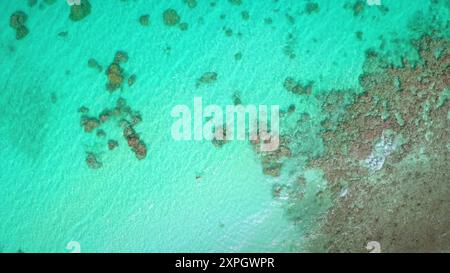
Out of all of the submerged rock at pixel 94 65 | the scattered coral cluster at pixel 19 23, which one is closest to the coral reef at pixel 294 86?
the submerged rock at pixel 94 65

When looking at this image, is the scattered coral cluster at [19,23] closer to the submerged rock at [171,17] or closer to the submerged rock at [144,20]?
the submerged rock at [144,20]

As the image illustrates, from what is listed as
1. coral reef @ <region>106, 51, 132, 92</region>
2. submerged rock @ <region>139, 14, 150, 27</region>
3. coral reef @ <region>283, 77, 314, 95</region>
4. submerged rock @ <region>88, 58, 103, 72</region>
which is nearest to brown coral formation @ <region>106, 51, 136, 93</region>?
coral reef @ <region>106, 51, 132, 92</region>

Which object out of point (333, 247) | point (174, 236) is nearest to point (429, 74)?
point (333, 247)

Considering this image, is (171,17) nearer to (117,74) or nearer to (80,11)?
(117,74)

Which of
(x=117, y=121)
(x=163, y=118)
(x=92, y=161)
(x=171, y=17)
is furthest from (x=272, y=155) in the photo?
(x=92, y=161)

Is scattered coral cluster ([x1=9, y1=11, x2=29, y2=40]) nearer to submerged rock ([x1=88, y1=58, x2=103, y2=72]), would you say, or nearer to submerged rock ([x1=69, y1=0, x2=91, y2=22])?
submerged rock ([x1=69, y1=0, x2=91, y2=22])

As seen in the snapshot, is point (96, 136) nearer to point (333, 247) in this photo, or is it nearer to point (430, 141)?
point (333, 247)
